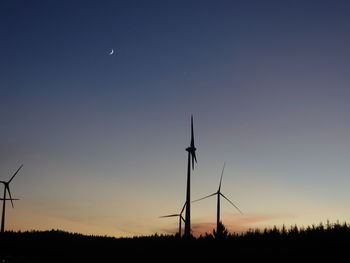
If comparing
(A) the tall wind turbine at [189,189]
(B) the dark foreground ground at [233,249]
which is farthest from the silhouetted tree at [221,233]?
(A) the tall wind turbine at [189,189]

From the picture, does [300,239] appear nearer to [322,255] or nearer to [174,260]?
[322,255]

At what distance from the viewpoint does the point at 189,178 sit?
58312mm

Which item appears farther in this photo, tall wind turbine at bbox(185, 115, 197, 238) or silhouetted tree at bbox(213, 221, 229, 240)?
silhouetted tree at bbox(213, 221, 229, 240)

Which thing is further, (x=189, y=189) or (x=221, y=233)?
(x=221, y=233)

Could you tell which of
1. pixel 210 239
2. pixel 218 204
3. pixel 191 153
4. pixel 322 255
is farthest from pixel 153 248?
pixel 322 255

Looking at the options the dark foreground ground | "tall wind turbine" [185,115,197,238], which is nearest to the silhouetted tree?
the dark foreground ground

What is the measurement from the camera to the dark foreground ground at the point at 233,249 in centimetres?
4869

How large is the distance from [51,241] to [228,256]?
250 ft

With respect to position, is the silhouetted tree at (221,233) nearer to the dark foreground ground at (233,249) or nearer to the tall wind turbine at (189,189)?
the dark foreground ground at (233,249)

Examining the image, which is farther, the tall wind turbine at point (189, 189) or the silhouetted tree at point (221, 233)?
the silhouetted tree at point (221, 233)

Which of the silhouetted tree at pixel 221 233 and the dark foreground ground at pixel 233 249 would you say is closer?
the dark foreground ground at pixel 233 249

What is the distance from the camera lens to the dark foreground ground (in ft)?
160

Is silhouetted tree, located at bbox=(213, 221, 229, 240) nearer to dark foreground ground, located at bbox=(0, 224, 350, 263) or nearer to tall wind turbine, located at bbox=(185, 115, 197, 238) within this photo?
dark foreground ground, located at bbox=(0, 224, 350, 263)

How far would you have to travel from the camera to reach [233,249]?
64062 mm
